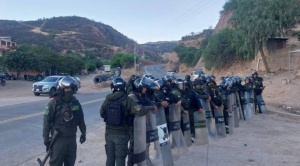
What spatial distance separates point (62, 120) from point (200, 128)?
15.9 feet

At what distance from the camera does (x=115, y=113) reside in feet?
19.7

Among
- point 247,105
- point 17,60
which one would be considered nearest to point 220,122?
point 247,105

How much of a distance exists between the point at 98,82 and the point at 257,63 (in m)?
18.8

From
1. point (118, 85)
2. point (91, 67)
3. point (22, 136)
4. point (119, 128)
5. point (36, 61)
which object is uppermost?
point (36, 61)

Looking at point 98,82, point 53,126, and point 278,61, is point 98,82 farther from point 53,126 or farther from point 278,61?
point 53,126

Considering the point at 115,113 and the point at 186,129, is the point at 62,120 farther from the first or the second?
the point at 186,129

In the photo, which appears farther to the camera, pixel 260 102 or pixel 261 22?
pixel 261 22

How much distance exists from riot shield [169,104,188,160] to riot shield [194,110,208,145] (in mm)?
1209

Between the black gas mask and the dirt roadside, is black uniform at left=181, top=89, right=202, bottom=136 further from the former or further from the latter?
the black gas mask

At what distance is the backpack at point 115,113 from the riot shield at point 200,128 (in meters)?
4.13

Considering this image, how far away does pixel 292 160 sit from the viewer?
9.01m

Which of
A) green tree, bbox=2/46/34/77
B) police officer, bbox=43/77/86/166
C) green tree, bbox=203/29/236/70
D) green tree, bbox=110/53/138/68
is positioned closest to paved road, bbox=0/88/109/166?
police officer, bbox=43/77/86/166

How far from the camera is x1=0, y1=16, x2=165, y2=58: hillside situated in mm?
127288

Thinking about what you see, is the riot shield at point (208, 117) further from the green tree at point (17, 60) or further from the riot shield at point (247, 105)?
the green tree at point (17, 60)
